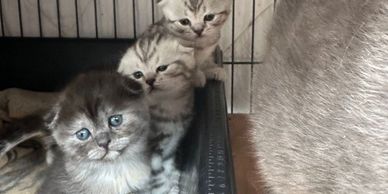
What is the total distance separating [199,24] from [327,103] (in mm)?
729

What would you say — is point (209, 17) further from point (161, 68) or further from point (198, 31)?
point (161, 68)

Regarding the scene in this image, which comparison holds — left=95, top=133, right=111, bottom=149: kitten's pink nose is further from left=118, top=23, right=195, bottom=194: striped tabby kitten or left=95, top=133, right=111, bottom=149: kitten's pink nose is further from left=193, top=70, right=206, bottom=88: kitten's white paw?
left=193, top=70, right=206, bottom=88: kitten's white paw

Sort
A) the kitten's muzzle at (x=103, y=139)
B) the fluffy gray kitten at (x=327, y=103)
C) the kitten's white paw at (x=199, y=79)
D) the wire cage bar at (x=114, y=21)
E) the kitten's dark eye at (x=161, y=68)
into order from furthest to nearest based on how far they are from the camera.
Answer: the wire cage bar at (x=114, y=21) < the kitten's white paw at (x=199, y=79) < the kitten's dark eye at (x=161, y=68) < the kitten's muzzle at (x=103, y=139) < the fluffy gray kitten at (x=327, y=103)

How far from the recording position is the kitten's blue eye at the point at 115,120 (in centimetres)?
120

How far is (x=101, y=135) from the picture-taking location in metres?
1.18

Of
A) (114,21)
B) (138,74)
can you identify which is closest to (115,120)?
(138,74)

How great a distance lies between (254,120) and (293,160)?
0.20 meters

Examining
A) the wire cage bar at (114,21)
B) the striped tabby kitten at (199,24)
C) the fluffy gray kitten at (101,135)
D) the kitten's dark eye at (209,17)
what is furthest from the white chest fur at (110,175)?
the wire cage bar at (114,21)

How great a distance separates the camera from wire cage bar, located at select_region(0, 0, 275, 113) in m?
2.02

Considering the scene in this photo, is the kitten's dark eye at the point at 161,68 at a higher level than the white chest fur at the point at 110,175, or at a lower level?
higher

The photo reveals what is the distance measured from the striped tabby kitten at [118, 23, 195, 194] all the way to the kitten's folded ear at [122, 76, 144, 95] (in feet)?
0.25

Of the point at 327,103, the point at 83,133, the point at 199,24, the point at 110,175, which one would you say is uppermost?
the point at 199,24

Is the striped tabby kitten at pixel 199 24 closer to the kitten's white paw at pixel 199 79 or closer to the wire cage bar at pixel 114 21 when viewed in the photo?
the kitten's white paw at pixel 199 79

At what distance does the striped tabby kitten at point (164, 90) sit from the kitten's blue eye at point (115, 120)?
155 mm
